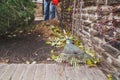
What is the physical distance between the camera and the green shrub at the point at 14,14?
4090 millimetres

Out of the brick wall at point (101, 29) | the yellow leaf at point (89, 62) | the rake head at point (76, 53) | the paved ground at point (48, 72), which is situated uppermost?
the brick wall at point (101, 29)

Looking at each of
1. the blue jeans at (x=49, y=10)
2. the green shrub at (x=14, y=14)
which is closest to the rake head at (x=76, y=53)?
the green shrub at (x=14, y=14)

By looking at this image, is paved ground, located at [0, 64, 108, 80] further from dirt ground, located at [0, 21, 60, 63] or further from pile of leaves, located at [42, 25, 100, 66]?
dirt ground, located at [0, 21, 60, 63]

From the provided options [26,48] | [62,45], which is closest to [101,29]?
[62,45]

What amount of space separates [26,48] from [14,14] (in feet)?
2.14

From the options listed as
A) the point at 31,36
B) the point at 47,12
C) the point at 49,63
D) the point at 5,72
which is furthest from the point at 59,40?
the point at 47,12

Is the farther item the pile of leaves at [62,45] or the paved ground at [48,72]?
the pile of leaves at [62,45]

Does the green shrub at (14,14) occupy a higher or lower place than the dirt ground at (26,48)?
higher

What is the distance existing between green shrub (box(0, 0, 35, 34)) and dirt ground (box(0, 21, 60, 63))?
0.30 metres

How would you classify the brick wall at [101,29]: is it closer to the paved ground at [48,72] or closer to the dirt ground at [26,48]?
the paved ground at [48,72]

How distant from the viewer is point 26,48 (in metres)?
4.14

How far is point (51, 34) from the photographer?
494 centimetres

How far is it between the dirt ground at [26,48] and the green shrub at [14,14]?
11.7 inches

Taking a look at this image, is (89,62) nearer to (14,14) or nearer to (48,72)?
(48,72)
